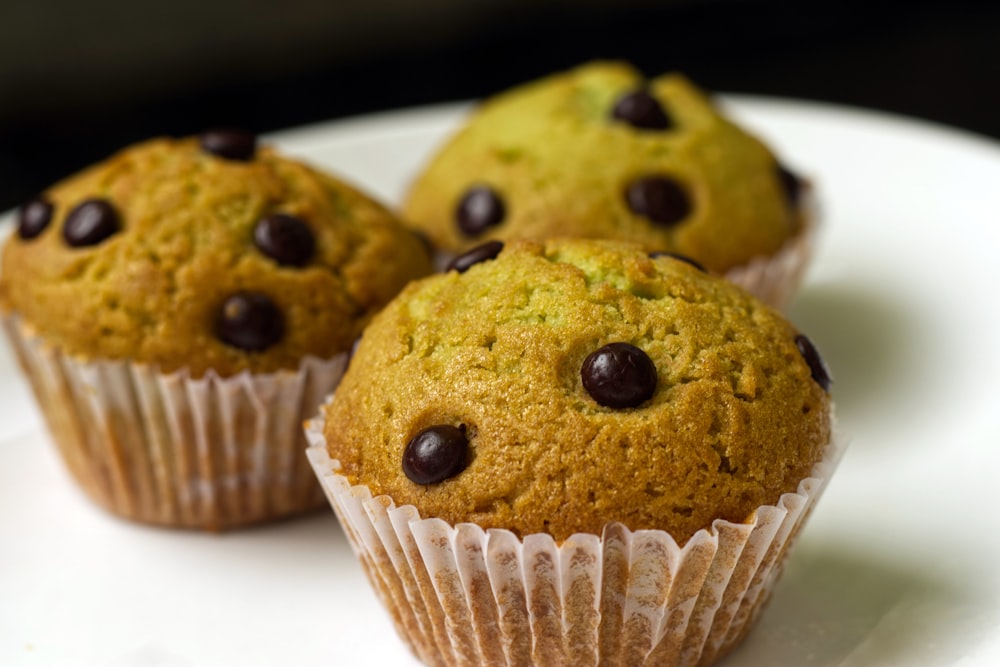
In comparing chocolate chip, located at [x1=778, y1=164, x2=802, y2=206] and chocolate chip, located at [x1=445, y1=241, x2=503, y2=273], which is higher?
chocolate chip, located at [x1=445, y1=241, x2=503, y2=273]

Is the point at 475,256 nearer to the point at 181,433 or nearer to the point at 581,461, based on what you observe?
the point at 581,461

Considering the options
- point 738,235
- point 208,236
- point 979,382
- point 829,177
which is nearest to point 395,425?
point 208,236

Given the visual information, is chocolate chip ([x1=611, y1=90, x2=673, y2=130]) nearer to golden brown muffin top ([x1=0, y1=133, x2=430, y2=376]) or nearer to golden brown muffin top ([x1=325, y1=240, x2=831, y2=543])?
golden brown muffin top ([x1=0, y1=133, x2=430, y2=376])

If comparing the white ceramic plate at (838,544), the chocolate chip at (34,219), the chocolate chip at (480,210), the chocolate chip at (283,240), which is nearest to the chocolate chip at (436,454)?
the white ceramic plate at (838,544)

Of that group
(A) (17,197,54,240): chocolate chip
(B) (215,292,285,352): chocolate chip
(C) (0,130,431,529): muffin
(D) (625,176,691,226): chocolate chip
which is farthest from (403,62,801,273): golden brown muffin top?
(A) (17,197,54,240): chocolate chip

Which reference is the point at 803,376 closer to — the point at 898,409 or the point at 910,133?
the point at 898,409
